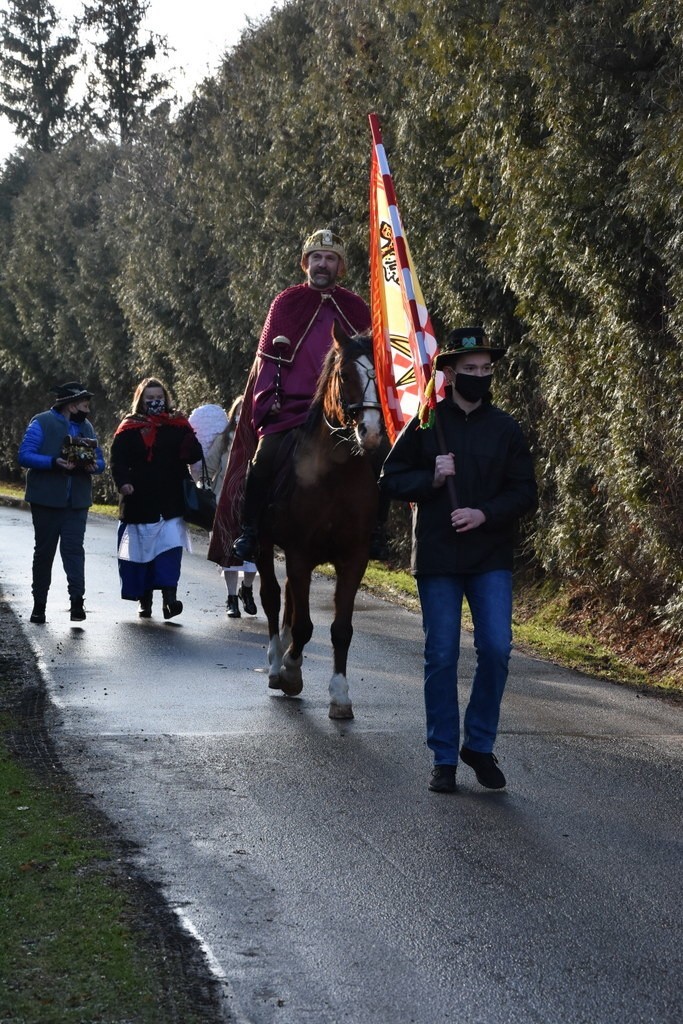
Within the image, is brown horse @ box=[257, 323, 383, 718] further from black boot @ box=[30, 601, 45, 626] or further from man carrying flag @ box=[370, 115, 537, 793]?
black boot @ box=[30, 601, 45, 626]

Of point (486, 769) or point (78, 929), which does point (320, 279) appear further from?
point (78, 929)

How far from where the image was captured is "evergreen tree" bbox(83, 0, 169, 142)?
5869 cm

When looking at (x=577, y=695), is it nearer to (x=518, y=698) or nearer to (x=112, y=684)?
(x=518, y=698)

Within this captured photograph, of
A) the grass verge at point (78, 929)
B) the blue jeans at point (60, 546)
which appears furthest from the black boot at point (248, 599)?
the grass verge at point (78, 929)

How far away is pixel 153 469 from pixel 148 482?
132 millimetres

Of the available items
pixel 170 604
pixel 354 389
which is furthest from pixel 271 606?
pixel 170 604

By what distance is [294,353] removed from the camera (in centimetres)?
1012

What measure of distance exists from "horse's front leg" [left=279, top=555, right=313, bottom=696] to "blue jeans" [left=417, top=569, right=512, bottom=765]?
236 centimetres

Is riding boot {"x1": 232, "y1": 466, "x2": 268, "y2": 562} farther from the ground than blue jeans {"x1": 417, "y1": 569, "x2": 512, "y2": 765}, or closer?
farther from the ground

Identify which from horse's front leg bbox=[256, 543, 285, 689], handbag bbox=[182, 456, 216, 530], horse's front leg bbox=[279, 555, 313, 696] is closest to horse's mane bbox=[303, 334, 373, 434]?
horse's front leg bbox=[279, 555, 313, 696]

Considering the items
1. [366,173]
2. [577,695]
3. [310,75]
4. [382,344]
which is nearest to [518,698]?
[577,695]

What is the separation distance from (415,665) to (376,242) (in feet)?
Result: 11.9

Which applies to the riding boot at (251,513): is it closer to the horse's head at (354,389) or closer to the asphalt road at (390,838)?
the asphalt road at (390,838)

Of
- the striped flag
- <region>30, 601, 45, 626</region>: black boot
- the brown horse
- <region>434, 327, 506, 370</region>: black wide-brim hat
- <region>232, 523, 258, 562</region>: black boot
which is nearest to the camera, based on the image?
<region>434, 327, 506, 370</region>: black wide-brim hat
